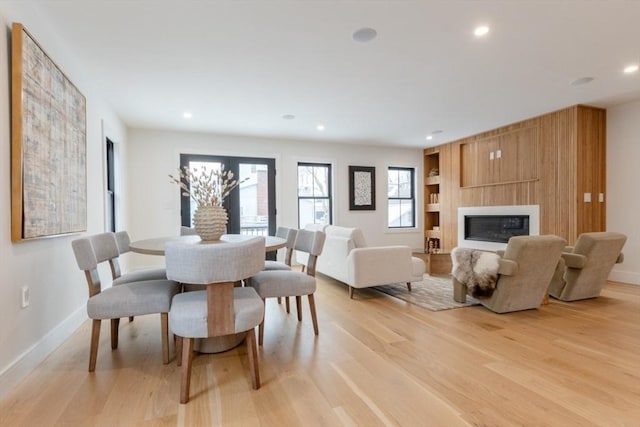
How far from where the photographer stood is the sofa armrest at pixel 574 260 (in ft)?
11.4

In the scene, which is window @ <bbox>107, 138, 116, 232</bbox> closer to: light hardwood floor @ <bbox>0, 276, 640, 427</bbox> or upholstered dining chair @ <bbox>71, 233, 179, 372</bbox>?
light hardwood floor @ <bbox>0, 276, 640, 427</bbox>

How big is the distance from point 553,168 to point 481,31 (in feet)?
10.5

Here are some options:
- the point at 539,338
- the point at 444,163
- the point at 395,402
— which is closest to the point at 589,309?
the point at 539,338

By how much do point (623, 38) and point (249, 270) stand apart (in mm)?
3639

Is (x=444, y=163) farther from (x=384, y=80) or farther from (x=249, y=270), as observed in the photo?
(x=249, y=270)

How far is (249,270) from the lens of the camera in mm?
1767

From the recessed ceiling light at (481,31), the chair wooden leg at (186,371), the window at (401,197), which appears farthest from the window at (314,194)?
the chair wooden leg at (186,371)

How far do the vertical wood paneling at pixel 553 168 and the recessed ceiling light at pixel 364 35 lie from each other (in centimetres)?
365

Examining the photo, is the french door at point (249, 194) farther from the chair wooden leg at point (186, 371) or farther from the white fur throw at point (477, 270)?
the chair wooden leg at point (186, 371)

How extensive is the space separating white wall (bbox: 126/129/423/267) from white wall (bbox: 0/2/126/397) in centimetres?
225

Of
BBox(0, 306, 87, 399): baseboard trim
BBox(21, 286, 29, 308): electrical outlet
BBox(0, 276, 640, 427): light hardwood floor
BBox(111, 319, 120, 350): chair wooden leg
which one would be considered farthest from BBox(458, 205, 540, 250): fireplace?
BBox(21, 286, 29, 308): electrical outlet

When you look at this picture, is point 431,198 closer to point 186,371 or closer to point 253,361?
point 253,361

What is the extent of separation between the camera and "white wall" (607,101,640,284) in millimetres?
4438

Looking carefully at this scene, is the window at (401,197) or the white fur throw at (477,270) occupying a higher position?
the window at (401,197)
